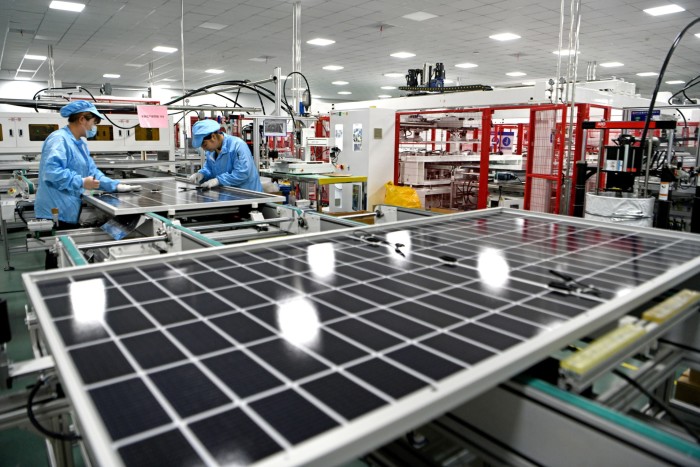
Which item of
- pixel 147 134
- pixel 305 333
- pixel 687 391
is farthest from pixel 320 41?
pixel 305 333

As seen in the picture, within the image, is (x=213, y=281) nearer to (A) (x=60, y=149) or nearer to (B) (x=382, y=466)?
(B) (x=382, y=466)

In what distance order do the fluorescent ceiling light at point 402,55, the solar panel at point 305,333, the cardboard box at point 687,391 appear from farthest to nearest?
the fluorescent ceiling light at point 402,55 → the cardboard box at point 687,391 → the solar panel at point 305,333

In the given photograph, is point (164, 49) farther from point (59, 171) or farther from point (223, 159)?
point (59, 171)

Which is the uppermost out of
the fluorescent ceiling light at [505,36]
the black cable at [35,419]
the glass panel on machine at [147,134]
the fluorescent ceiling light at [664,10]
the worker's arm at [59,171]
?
the fluorescent ceiling light at [505,36]

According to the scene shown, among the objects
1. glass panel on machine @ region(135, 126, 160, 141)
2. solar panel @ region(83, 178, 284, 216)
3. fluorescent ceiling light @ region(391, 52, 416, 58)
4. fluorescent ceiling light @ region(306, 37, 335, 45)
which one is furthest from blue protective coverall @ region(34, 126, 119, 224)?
fluorescent ceiling light @ region(391, 52, 416, 58)

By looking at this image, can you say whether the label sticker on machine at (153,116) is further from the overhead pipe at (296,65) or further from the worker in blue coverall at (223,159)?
the overhead pipe at (296,65)

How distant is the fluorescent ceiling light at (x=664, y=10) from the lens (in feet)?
28.9

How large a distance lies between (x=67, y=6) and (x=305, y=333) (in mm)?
10646

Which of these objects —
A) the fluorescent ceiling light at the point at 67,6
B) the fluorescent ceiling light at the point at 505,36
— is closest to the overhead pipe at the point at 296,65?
the fluorescent ceiling light at the point at 67,6

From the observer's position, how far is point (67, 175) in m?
3.91

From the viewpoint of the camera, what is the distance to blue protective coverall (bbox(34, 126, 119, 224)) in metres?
3.92

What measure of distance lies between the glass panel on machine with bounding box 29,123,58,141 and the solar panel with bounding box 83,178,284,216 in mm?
2169

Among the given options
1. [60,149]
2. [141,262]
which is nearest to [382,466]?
[141,262]

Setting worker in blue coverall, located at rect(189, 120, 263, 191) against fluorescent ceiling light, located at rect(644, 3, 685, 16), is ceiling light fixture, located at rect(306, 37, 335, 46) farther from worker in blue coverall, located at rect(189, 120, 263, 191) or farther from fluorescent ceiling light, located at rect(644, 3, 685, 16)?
worker in blue coverall, located at rect(189, 120, 263, 191)
